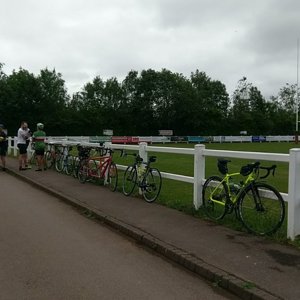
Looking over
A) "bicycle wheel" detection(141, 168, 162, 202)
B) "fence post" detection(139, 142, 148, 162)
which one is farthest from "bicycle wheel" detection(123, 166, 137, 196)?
"bicycle wheel" detection(141, 168, 162, 202)

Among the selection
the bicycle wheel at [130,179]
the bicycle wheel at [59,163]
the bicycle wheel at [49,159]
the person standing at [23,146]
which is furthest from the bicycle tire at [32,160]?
the bicycle wheel at [130,179]

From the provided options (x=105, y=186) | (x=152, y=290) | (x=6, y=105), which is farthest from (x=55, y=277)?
(x=6, y=105)

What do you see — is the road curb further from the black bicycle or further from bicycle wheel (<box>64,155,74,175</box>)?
bicycle wheel (<box>64,155,74,175</box>)

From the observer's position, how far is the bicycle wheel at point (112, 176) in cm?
1287

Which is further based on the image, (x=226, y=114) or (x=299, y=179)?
(x=226, y=114)

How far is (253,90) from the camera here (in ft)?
360

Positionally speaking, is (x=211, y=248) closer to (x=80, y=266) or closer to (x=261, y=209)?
(x=261, y=209)

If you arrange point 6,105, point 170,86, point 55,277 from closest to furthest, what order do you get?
point 55,277, point 6,105, point 170,86

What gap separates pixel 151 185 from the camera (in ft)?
35.9

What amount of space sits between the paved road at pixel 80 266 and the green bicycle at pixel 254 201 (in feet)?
5.75

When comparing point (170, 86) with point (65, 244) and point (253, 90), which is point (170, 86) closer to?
point (253, 90)

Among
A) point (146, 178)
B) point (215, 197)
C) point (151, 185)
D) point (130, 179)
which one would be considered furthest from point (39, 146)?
point (215, 197)

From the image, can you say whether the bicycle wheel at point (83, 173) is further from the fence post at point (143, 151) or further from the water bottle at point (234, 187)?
the water bottle at point (234, 187)

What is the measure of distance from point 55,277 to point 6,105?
63.1 meters
